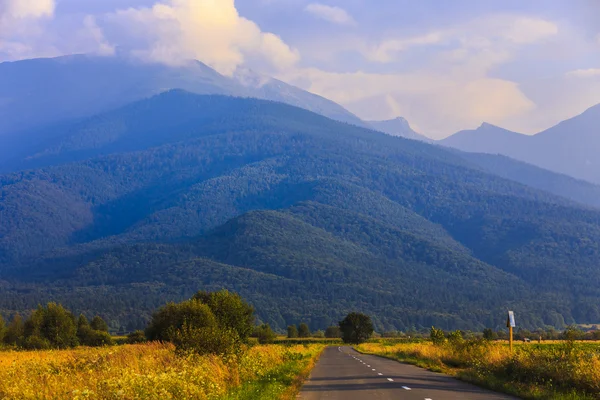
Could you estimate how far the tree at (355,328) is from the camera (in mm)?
116812

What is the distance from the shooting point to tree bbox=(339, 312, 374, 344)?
117 meters

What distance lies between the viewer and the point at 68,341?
215ft

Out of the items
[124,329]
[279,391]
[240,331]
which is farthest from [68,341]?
[124,329]

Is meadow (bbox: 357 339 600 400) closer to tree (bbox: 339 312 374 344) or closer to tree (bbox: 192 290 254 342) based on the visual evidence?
tree (bbox: 192 290 254 342)

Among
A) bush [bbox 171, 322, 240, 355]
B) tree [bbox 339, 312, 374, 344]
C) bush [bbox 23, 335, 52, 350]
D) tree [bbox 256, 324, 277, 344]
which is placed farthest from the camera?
tree [bbox 339, 312, 374, 344]

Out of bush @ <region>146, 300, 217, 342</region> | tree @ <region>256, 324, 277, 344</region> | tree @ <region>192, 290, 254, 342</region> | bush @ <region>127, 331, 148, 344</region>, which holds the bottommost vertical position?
tree @ <region>256, 324, 277, 344</region>

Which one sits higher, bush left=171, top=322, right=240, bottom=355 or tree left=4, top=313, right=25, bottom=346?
bush left=171, top=322, right=240, bottom=355

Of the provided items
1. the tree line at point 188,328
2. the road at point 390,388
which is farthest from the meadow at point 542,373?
the tree line at point 188,328

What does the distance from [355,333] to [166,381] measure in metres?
102

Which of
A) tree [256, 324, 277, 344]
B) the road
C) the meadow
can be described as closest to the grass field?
the road

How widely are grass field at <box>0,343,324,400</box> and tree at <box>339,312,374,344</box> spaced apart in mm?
88132

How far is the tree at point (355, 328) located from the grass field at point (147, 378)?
88132 millimetres

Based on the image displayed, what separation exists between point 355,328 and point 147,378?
10165 cm

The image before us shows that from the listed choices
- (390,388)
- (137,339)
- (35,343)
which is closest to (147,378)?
(390,388)
